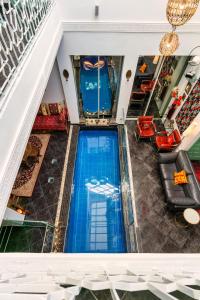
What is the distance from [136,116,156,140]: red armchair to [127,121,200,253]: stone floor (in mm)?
656

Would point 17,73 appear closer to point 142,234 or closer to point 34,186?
point 34,186

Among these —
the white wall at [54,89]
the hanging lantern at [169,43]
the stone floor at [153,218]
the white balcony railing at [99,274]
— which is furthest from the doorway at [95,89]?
the white balcony railing at [99,274]

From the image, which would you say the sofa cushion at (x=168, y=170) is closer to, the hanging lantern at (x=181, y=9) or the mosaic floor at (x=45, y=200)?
the mosaic floor at (x=45, y=200)

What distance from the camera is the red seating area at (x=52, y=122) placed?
721cm

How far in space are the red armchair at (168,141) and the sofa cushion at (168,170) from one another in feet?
2.51

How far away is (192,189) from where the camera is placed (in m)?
5.24

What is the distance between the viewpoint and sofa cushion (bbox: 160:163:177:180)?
5911 millimetres

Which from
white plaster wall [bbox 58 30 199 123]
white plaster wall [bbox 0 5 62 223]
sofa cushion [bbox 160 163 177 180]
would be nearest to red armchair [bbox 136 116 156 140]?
sofa cushion [bbox 160 163 177 180]

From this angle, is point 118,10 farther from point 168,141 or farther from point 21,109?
point 168,141

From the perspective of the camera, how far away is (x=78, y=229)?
5488mm

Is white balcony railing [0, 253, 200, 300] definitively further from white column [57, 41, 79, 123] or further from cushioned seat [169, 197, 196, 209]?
white column [57, 41, 79, 123]

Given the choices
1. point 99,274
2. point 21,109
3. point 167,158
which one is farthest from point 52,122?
point 99,274

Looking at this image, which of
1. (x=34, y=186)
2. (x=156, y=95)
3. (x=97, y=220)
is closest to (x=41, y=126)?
(x=34, y=186)

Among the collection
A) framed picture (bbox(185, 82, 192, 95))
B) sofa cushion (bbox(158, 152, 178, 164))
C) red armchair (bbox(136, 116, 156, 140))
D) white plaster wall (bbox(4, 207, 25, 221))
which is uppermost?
framed picture (bbox(185, 82, 192, 95))
